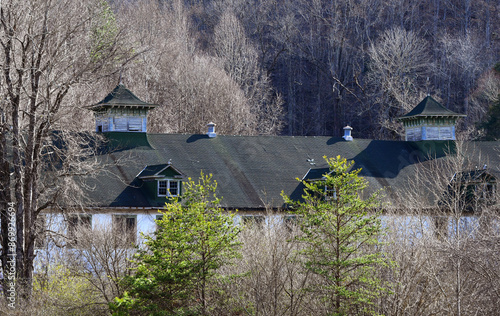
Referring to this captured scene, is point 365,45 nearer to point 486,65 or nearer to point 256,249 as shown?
point 486,65

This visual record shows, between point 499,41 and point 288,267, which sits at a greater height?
point 499,41

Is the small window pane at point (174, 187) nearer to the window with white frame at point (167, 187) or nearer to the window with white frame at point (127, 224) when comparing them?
the window with white frame at point (167, 187)

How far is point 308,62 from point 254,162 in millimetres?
40515

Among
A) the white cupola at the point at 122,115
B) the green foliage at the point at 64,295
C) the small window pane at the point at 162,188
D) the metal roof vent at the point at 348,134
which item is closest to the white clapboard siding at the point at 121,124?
the white cupola at the point at 122,115

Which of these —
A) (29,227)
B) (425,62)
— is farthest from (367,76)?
(29,227)

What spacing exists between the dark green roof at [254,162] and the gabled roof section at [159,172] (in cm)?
8

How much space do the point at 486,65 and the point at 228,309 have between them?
50968mm

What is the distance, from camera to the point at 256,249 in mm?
19688

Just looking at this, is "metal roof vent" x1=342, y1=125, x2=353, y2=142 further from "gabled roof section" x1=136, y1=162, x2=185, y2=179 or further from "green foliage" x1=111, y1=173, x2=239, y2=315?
"green foliage" x1=111, y1=173, x2=239, y2=315

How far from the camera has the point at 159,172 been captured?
3078 cm

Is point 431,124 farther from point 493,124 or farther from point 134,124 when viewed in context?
point 134,124

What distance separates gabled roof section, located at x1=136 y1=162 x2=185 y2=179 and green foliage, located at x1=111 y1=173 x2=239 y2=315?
36.6ft

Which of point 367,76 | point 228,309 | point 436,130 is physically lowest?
point 228,309

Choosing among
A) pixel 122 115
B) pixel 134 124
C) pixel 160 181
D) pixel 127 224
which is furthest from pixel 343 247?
pixel 122 115
